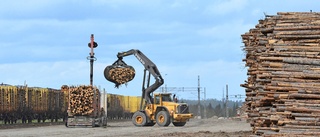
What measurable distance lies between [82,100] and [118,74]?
8.35 feet

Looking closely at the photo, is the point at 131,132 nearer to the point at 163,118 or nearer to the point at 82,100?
the point at 82,100

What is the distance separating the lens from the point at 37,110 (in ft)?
162

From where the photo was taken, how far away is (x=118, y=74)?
38281mm

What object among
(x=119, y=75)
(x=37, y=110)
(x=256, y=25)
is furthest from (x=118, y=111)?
(x=256, y=25)

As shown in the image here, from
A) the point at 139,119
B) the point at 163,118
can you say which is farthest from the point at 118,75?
the point at 163,118

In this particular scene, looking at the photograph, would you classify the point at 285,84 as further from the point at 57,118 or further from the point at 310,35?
the point at 57,118

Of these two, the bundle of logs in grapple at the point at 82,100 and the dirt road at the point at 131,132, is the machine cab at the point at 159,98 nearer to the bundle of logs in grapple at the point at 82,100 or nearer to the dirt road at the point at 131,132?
the dirt road at the point at 131,132

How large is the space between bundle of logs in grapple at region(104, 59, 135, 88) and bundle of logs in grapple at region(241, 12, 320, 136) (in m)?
21.1

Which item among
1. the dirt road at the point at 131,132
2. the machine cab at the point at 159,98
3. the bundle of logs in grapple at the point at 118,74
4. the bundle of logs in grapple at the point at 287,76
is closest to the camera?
the bundle of logs in grapple at the point at 287,76

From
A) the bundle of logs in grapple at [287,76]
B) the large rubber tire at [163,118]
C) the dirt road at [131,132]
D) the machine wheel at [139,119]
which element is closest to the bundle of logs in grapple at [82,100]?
the dirt road at [131,132]

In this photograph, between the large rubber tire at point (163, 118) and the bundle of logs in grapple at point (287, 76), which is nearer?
the bundle of logs in grapple at point (287, 76)

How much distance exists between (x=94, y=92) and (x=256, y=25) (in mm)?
20964

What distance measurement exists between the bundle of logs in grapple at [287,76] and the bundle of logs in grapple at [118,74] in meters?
21.1

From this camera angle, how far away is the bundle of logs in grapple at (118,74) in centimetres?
3816
